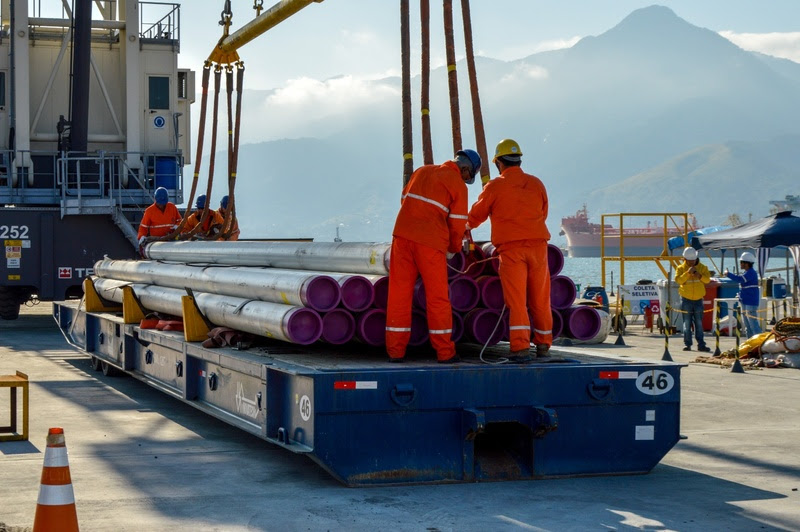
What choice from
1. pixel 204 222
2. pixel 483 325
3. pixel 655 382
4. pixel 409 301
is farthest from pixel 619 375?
pixel 204 222

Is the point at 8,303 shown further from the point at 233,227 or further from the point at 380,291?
the point at 380,291

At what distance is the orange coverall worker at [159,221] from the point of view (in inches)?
608

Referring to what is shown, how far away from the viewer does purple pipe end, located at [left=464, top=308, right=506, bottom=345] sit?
833 cm

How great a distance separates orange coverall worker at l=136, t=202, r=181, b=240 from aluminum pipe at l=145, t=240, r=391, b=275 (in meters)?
2.14

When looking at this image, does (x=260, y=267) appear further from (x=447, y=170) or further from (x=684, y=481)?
(x=684, y=481)

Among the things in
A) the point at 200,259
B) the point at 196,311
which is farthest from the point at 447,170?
the point at 200,259

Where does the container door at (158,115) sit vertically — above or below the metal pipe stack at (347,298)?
above

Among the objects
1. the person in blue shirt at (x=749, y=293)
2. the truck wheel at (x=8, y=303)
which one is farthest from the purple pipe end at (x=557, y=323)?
the truck wheel at (x=8, y=303)

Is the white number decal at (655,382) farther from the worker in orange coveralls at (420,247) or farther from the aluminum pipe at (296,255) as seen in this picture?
the aluminum pipe at (296,255)

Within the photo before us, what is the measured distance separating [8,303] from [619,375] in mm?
17557

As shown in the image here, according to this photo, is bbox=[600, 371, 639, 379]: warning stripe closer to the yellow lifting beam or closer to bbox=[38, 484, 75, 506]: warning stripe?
bbox=[38, 484, 75, 506]: warning stripe

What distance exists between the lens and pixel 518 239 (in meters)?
7.97

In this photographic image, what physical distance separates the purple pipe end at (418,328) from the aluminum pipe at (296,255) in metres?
0.41

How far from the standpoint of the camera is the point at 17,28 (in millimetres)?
22203
